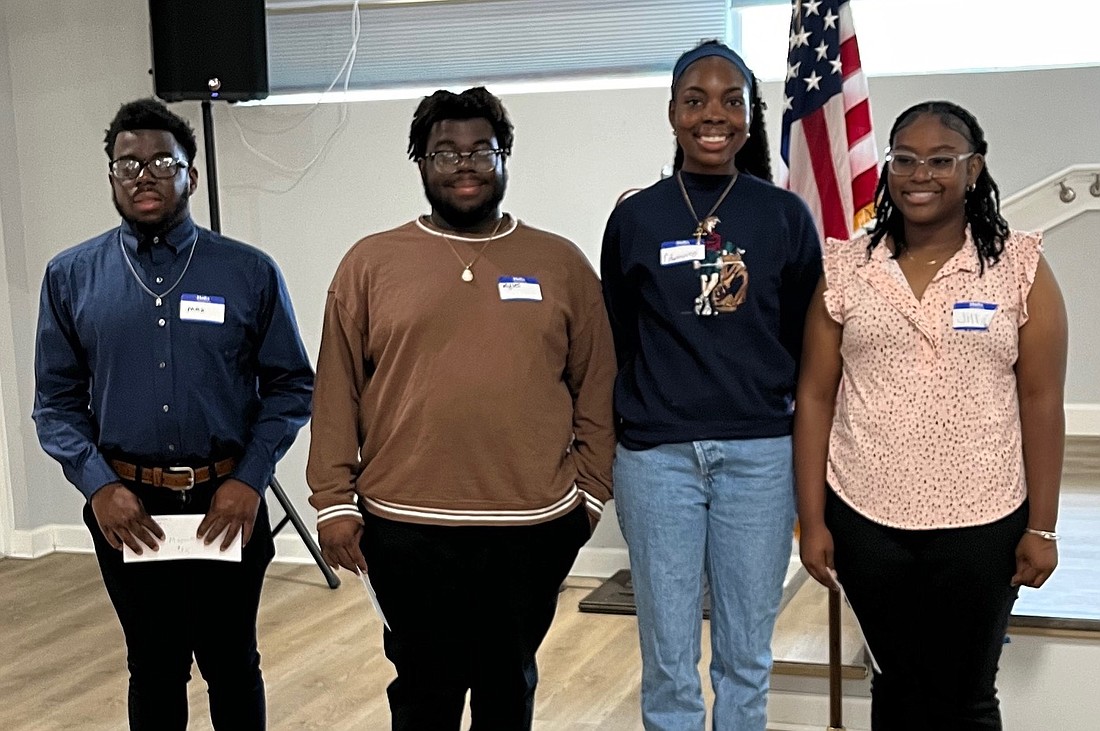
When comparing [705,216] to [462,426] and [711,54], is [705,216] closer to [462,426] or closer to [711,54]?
[711,54]

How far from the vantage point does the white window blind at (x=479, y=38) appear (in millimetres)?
4520

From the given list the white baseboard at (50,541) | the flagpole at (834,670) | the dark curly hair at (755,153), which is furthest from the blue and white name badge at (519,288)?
the white baseboard at (50,541)

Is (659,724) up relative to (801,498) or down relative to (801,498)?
down

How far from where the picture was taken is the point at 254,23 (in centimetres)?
439

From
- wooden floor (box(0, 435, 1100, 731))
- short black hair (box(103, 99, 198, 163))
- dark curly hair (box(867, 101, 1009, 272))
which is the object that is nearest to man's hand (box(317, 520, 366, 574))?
short black hair (box(103, 99, 198, 163))

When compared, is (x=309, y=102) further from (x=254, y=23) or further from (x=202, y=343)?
(x=202, y=343)

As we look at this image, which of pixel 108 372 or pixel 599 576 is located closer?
pixel 108 372

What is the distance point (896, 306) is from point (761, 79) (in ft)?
8.65

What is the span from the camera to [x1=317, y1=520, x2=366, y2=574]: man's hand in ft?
7.01

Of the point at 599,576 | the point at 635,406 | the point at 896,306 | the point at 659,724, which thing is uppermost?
the point at 896,306

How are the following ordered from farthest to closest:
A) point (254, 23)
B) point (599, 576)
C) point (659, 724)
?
point (599, 576) < point (254, 23) < point (659, 724)

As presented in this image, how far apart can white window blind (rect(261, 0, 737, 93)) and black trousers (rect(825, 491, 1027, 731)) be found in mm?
2770

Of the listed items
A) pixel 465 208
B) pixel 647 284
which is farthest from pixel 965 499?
pixel 465 208

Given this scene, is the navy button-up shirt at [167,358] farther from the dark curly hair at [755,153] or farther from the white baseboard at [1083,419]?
the white baseboard at [1083,419]
